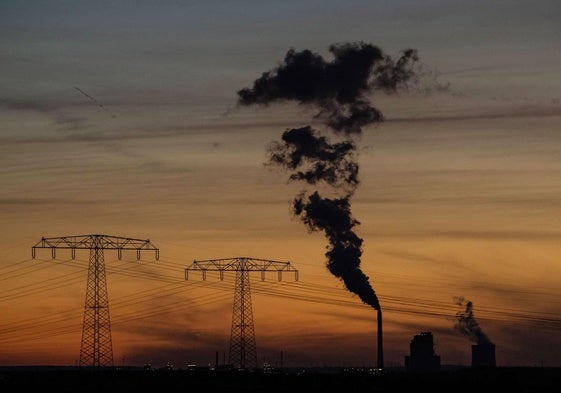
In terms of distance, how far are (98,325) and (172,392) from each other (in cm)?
1662

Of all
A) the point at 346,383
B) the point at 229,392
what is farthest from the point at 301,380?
the point at 229,392

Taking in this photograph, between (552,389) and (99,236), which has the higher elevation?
(99,236)

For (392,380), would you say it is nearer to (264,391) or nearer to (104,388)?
(264,391)

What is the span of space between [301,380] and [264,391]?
112ft

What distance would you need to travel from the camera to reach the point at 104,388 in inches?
6491

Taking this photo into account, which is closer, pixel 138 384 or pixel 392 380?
pixel 138 384

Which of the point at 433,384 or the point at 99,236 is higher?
the point at 99,236

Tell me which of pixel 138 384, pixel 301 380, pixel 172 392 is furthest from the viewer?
pixel 301 380

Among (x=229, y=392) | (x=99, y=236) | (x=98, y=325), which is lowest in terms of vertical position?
→ (x=229, y=392)

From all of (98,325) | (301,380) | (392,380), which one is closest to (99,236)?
(98,325)

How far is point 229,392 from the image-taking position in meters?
156

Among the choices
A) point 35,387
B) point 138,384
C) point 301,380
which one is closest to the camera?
point 35,387

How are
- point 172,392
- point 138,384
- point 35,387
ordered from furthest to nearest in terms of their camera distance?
point 138,384 < point 35,387 < point 172,392

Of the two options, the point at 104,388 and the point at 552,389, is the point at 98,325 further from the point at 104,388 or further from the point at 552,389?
the point at 552,389
